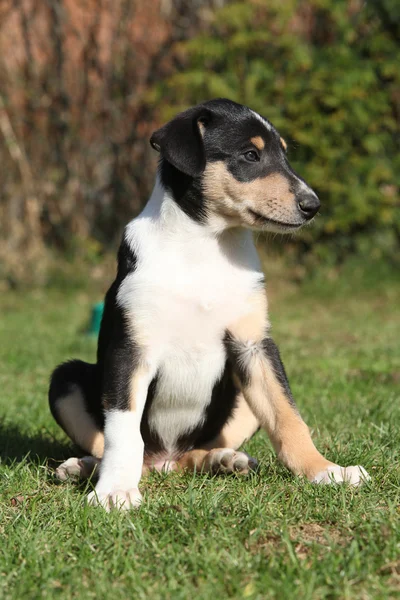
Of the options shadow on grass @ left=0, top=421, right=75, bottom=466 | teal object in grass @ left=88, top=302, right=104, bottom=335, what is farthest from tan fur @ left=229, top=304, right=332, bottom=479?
teal object in grass @ left=88, top=302, right=104, bottom=335

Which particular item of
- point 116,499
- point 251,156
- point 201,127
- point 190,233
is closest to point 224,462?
point 116,499

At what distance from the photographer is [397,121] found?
1041cm

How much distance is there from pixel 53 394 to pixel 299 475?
122cm

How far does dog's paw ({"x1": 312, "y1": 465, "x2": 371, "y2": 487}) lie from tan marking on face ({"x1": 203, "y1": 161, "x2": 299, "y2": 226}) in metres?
1.04

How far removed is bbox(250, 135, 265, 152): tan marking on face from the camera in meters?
3.59

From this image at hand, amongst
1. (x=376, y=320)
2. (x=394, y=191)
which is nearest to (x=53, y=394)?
(x=376, y=320)

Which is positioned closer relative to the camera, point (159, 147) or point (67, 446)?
point (159, 147)

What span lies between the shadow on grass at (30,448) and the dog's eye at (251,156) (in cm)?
157

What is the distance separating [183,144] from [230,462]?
131cm

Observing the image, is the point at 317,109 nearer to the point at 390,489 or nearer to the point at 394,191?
the point at 394,191

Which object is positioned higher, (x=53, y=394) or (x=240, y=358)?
(x=240, y=358)

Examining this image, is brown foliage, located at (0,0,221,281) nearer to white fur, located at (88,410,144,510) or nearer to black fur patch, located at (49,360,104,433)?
black fur patch, located at (49,360,104,433)

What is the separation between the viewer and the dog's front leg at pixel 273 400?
10.9ft

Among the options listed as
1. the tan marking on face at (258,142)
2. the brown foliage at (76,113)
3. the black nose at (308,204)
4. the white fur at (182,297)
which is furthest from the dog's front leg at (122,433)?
the brown foliage at (76,113)
